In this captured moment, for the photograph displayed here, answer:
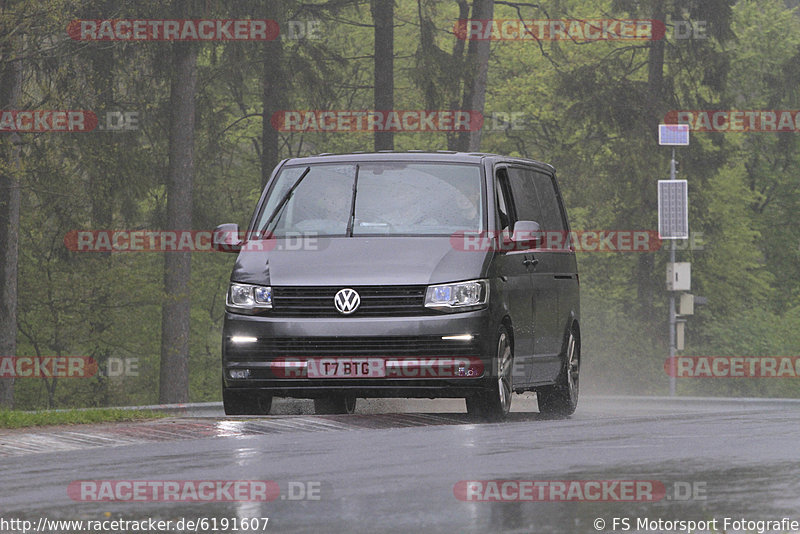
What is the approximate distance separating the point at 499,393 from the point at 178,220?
26.6 metres

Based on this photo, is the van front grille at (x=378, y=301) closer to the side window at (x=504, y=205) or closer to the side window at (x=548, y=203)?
the side window at (x=504, y=205)

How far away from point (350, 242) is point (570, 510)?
635 centimetres

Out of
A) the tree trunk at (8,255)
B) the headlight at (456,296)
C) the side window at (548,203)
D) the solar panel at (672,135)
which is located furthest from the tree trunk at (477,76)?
the headlight at (456,296)

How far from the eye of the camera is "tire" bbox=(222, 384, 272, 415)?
1391cm

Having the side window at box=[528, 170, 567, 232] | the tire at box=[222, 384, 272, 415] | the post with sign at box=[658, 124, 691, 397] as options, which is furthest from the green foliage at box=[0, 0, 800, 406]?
the tire at box=[222, 384, 272, 415]

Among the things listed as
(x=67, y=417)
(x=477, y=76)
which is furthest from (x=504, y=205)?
(x=477, y=76)

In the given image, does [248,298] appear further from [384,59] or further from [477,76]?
[477,76]

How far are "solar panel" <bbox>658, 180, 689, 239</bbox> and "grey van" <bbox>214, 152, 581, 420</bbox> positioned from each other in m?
30.5

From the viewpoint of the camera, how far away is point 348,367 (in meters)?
13.4

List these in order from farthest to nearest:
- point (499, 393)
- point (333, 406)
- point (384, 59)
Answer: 1. point (384, 59)
2. point (333, 406)
3. point (499, 393)

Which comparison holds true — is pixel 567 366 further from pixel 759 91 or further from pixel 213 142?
pixel 759 91

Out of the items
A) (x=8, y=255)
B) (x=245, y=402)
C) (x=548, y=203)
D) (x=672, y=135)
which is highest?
(x=672, y=135)

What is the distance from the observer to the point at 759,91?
71.8m

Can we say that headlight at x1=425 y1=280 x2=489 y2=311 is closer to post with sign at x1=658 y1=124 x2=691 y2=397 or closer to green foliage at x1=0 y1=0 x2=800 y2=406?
green foliage at x1=0 y1=0 x2=800 y2=406
